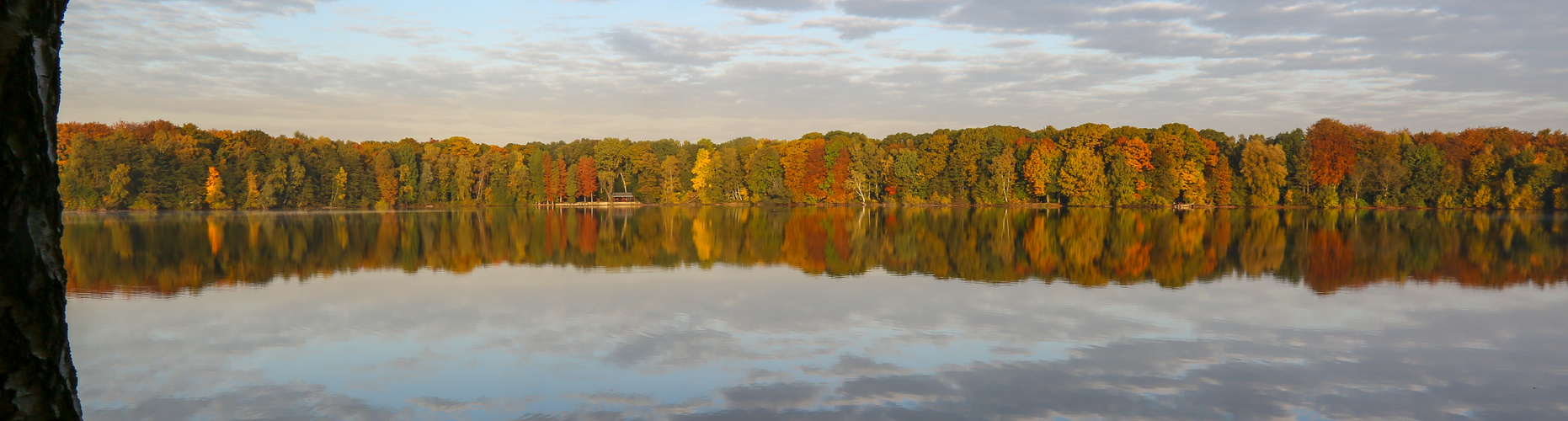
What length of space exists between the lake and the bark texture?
215 inches

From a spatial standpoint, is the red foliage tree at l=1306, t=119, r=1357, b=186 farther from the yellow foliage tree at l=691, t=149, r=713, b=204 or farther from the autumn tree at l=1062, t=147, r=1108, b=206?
the yellow foliage tree at l=691, t=149, r=713, b=204

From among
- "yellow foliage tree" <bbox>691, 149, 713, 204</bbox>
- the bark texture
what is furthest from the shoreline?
the bark texture

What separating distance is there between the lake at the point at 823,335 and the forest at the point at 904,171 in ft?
173

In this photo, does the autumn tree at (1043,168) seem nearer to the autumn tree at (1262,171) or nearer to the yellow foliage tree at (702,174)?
the autumn tree at (1262,171)

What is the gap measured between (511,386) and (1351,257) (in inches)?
862

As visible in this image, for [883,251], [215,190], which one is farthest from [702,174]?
[883,251]

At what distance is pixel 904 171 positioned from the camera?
81.0 m

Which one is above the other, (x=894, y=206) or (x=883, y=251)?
(x=883, y=251)

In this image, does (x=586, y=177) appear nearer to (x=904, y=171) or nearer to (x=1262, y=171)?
(x=904, y=171)

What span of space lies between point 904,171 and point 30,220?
8015cm

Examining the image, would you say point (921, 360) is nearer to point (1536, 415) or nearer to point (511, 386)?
point (511, 386)

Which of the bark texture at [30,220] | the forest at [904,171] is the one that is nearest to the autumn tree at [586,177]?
the forest at [904,171]

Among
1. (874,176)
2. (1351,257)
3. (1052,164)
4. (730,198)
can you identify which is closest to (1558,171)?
(1052,164)

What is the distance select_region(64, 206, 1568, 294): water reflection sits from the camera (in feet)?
59.4
